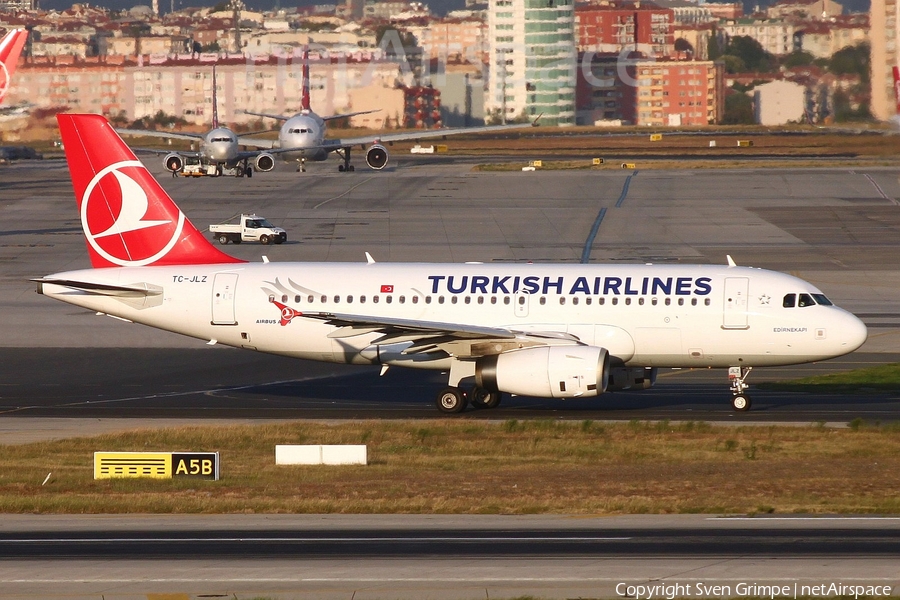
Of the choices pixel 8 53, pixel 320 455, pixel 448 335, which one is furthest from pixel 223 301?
pixel 8 53

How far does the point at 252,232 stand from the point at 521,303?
4470 centimetres

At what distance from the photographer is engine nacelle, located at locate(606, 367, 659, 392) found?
3769cm

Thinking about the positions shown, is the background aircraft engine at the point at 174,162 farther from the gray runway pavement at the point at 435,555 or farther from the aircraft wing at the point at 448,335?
the gray runway pavement at the point at 435,555

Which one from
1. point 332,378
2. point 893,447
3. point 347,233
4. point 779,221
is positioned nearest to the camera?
point 893,447

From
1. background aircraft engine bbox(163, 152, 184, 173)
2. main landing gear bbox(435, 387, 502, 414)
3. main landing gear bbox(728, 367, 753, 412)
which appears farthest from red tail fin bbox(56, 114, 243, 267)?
background aircraft engine bbox(163, 152, 184, 173)

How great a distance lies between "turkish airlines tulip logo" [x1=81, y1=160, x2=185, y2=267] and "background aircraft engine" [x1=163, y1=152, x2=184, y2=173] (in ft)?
304

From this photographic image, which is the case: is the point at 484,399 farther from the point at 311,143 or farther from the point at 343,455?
the point at 311,143

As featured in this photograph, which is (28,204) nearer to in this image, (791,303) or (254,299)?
(254,299)

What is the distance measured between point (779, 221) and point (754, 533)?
70893 millimetres

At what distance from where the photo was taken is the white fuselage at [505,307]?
36938 mm

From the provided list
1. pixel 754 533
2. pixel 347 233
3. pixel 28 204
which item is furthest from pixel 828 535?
pixel 28 204

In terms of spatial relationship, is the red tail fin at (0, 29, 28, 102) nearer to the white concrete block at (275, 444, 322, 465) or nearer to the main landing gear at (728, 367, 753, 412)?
the main landing gear at (728, 367, 753, 412)

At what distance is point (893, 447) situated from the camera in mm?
31312

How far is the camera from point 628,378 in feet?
124
